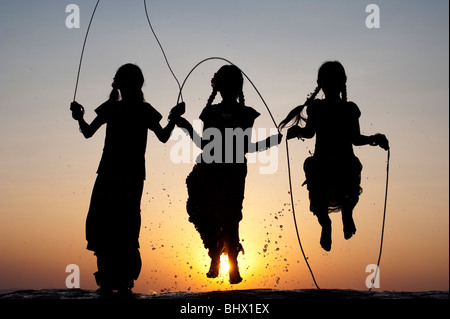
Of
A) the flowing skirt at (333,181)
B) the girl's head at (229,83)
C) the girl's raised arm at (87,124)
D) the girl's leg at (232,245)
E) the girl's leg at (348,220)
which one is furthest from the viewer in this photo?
the girl's leg at (348,220)

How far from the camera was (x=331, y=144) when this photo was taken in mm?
10156

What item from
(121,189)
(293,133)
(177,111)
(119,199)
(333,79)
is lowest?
(119,199)

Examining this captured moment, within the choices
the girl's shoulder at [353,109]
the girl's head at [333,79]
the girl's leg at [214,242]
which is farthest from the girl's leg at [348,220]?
the girl's leg at [214,242]

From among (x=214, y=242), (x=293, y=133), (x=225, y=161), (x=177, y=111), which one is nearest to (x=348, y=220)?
(x=293, y=133)

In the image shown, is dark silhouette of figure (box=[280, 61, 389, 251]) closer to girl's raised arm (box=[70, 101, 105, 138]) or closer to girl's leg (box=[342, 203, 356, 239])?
girl's leg (box=[342, 203, 356, 239])

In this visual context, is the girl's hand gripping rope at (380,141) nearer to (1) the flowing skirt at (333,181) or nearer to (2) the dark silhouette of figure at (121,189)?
(1) the flowing skirt at (333,181)

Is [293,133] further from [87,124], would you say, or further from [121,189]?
[87,124]

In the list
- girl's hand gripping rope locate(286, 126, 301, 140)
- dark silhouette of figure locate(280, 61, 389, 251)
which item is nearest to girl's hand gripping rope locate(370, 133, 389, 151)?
dark silhouette of figure locate(280, 61, 389, 251)

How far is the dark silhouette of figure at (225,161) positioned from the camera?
9609 mm

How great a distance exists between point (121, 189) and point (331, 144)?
10.7 ft

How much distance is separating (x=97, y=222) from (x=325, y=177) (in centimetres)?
345

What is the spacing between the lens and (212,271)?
9711 millimetres
